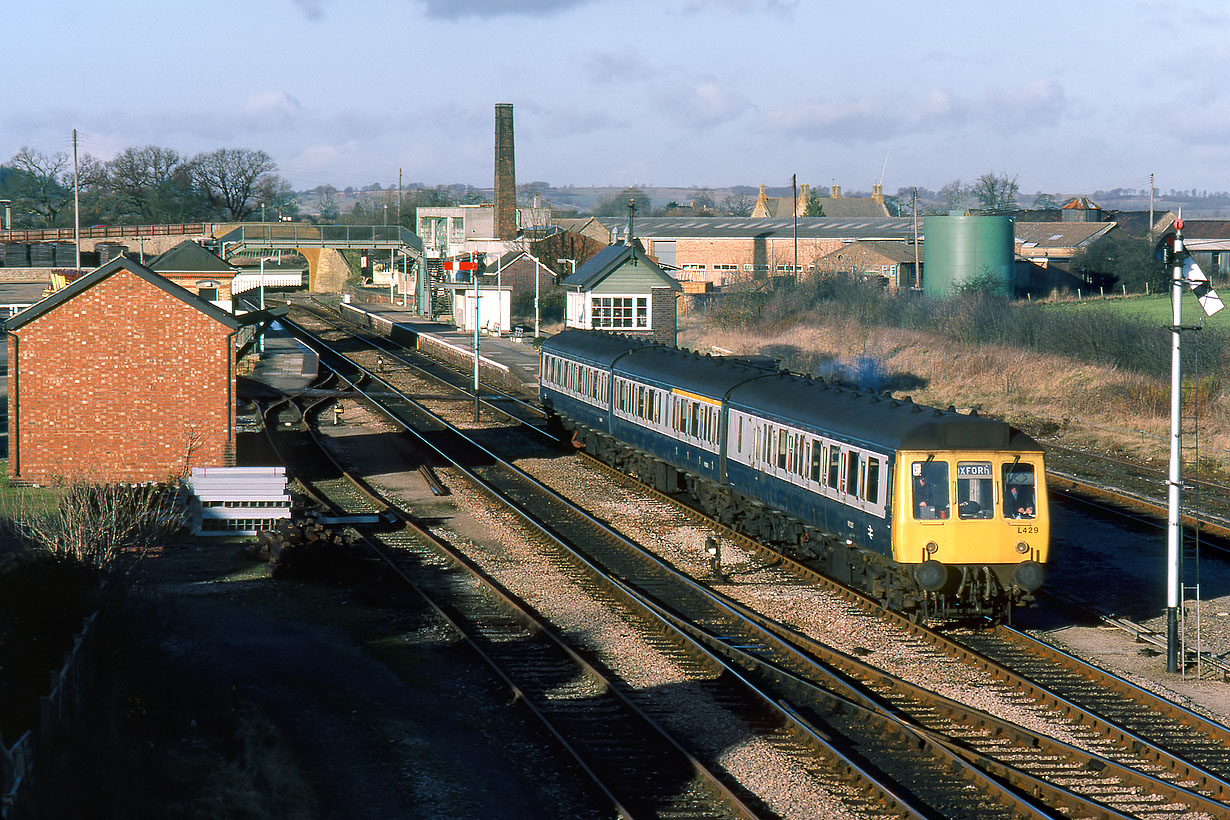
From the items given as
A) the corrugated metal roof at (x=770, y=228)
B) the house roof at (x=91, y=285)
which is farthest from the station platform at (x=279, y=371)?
the corrugated metal roof at (x=770, y=228)

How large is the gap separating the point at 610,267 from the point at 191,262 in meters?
15.0

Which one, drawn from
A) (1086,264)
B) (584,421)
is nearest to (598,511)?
(584,421)

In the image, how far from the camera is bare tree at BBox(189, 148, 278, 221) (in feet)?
446

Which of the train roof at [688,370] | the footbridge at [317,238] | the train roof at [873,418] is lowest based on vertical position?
the train roof at [873,418]

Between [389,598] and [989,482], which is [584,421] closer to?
[389,598]

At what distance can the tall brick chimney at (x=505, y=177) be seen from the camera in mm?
86062

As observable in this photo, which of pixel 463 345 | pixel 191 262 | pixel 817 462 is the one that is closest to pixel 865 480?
pixel 817 462

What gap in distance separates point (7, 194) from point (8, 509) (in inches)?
5811

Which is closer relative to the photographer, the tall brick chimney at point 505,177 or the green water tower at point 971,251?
the green water tower at point 971,251

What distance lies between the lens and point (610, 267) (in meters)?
48.2

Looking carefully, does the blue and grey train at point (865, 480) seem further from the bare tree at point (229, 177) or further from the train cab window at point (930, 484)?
the bare tree at point (229, 177)

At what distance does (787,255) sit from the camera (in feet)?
298

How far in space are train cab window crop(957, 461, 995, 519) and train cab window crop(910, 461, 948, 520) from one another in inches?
7.3

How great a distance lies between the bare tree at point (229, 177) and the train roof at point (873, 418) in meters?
123
